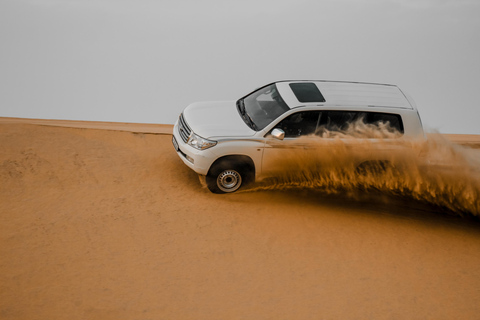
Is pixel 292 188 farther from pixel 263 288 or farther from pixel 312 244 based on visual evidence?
pixel 263 288

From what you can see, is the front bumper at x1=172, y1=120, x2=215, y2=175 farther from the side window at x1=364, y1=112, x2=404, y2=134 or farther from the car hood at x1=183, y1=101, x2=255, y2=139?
the side window at x1=364, y1=112, x2=404, y2=134

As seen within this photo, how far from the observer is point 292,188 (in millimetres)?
8109

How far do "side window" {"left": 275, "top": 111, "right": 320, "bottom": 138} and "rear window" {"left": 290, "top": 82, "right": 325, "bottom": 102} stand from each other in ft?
1.02

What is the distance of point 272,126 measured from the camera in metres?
7.46

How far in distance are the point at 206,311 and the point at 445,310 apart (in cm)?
318

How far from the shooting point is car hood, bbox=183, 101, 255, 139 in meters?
7.48

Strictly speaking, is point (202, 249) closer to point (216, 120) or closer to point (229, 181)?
point (229, 181)

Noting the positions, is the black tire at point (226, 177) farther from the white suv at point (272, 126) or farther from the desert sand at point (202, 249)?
the desert sand at point (202, 249)

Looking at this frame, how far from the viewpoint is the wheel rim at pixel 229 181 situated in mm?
7578

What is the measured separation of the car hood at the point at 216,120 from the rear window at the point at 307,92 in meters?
1.14

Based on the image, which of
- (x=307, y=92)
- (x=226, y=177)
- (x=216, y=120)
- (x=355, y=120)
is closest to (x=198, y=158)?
(x=226, y=177)

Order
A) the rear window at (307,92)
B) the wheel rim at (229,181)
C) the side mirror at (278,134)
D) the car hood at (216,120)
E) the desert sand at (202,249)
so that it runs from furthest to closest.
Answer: the rear window at (307,92)
the wheel rim at (229,181)
the car hood at (216,120)
the side mirror at (278,134)
the desert sand at (202,249)

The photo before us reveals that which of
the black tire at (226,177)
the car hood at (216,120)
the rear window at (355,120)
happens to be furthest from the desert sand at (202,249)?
the rear window at (355,120)

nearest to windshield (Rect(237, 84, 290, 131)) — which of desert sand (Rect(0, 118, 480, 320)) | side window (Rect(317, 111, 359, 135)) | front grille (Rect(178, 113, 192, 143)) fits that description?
side window (Rect(317, 111, 359, 135))
